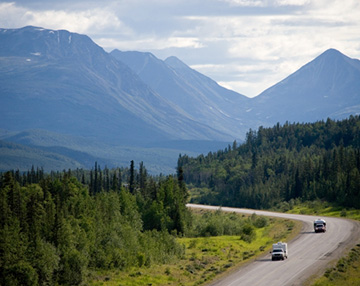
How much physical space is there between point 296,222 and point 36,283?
191 feet

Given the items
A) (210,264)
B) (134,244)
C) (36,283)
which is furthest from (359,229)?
(36,283)

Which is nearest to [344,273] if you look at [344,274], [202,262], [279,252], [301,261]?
[344,274]

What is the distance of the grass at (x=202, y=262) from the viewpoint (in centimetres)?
7006

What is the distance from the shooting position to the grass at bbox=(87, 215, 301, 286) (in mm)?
70062

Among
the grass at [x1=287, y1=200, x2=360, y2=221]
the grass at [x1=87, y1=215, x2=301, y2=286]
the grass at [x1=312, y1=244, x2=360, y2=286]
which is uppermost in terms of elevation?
the grass at [x1=312, y1=244, x2=360, y2=286]

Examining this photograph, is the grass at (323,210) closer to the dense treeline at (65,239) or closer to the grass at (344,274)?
the dense treeline at (65,239)

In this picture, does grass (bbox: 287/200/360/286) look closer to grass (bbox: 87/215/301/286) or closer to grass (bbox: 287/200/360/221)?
grass (bbox: 87/215/301/286)

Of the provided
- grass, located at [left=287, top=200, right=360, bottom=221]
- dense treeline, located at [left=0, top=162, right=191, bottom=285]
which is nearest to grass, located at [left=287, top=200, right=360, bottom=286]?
dense treeline, located at [left=0, top=162, right=191, bottom=285]

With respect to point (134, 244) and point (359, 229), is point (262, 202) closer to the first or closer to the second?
point (359, 229)

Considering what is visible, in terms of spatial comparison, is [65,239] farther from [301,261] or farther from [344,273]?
[344,273]

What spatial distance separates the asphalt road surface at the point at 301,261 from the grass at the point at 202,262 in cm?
286

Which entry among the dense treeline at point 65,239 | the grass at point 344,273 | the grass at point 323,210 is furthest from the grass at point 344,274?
the grass at point 323,210

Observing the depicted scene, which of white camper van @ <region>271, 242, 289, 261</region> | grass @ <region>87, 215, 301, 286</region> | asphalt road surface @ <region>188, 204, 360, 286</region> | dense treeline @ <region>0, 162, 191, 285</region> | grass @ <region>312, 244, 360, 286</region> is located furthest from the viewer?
white camper van @ <region>271, 242, 289, 261</region>

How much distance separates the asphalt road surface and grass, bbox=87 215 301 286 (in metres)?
2.86
